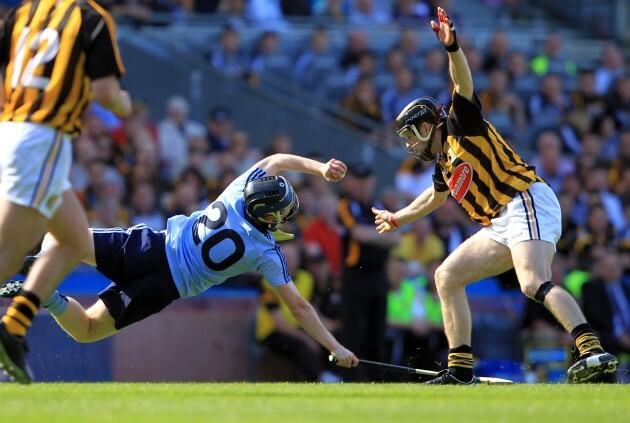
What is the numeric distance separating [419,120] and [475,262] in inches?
45.7

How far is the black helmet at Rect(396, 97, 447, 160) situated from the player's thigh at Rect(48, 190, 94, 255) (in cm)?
290

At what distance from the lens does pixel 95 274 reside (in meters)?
13.5

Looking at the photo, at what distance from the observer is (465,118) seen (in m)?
9.39

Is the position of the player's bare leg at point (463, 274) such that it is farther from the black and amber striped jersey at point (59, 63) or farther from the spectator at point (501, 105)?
the spectator at point (501, 105)

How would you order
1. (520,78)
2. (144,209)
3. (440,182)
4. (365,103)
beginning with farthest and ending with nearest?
(520,78)
(365,103)
(144,209)
(440,182)

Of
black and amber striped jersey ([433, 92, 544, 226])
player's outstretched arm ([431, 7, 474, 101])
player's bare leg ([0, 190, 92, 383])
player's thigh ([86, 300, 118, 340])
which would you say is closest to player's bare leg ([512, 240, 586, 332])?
black and amber striped jersey ([433, 92, 544, 226])

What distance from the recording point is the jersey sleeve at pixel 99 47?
755 centimetres

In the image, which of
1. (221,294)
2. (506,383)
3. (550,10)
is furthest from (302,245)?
(550,10)

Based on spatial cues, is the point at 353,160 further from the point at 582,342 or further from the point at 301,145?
the point at 582,342

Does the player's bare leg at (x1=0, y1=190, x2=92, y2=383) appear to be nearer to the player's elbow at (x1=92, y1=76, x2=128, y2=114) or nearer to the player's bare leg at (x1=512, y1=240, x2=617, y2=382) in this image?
the player's elbow at (x1=92, y1=76, x2=128, y2=114)

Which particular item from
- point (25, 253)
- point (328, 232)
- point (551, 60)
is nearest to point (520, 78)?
point (551, 60)

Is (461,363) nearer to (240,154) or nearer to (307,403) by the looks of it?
(307,403)

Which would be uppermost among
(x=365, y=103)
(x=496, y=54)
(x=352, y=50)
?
(x=496, y=54)

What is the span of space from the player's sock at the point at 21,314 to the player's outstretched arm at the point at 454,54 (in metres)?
3.34
